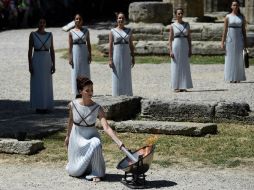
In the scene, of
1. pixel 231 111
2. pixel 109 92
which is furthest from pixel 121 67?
pixel 231 111

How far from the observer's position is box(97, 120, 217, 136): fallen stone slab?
12.5m

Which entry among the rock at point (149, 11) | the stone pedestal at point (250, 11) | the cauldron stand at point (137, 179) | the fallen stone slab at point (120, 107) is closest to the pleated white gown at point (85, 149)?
the cauldron stand at point (137, 179)

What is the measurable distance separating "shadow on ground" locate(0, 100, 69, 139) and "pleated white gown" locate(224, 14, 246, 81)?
4491mm

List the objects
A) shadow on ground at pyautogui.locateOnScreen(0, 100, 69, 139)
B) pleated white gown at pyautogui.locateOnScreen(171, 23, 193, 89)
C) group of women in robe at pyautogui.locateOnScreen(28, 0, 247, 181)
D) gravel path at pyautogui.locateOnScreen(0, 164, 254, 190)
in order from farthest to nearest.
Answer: pleated white gown at pyautogui.locateOnScreen(171, 23, 193, 89), group of women in robe at pyautogui.locateOnScreen(28, 0, 247, 181), shadow on ground at pyautogui.locateOnScreen(0, 100, 69, 139), gravel path at pyautogui.locateOnScreen(0, 164, 254, 190)

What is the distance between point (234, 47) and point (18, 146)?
8.88m

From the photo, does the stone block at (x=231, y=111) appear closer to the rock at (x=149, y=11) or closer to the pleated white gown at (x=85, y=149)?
the pleated white gown at (x=85, y=149)

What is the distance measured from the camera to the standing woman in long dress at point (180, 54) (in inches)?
699

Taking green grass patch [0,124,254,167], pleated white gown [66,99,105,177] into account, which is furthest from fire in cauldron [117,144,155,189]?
green grass patch [0,124,254,167]

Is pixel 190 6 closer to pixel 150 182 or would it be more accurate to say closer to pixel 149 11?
pixel 149 11

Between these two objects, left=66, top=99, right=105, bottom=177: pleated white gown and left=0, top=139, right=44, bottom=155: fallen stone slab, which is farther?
left=0, top=139, right=44, bottom=155: fallen stone slab

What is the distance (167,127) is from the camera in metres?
12.6

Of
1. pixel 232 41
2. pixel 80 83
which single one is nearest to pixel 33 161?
pixel 80 83

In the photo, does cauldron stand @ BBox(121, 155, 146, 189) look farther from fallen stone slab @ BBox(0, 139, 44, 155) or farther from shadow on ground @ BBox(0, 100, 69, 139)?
shadow on ground @ BBox(0, 100, 69, 139)

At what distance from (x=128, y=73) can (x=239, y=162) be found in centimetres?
639
